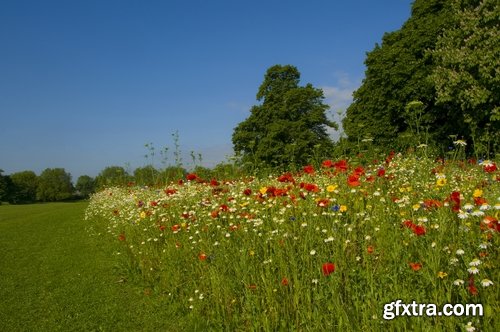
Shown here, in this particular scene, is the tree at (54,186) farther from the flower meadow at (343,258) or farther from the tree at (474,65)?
the flower meadow at (343,258)

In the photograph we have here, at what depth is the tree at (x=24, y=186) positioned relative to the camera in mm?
89188

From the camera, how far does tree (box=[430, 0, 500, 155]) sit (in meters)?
19.3

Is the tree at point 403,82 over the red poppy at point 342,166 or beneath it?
over

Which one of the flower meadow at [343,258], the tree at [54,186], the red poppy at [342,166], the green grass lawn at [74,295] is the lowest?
the green grass lawn at [74,295]

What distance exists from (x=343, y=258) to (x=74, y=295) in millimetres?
5396

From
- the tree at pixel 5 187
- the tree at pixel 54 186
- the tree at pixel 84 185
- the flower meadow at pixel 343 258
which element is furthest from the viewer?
the tree at pixel 84 185

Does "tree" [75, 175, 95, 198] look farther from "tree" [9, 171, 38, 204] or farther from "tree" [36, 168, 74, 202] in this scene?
"tree" [9, 171, 38, 204]

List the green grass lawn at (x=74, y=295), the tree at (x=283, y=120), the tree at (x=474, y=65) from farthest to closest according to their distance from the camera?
the tree at (x=283, y=120)
the tree at (x=474, y=65)
the green grass lawn at (x=74, y=295)

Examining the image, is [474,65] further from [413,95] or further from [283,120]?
[283,120]

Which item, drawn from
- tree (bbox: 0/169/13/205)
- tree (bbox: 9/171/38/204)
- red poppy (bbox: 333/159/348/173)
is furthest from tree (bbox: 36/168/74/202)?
red poppy (bbox: 333/159/348/173)

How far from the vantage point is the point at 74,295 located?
7.38 m

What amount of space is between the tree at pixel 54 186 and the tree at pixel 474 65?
93.7 meters

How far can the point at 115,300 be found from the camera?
22.6 feet

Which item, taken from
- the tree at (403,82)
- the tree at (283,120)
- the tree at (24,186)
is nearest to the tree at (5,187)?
the tree at (24,186)
